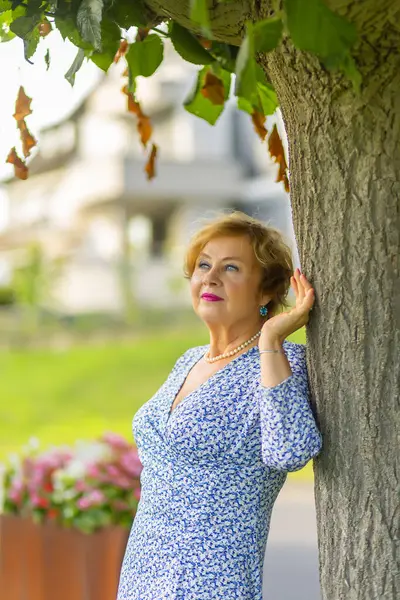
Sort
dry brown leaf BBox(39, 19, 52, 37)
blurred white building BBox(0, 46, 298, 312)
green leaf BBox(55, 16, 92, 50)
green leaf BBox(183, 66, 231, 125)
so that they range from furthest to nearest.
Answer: blurred white building BBox(0, 46, 298, 312) → green leaf BBox(183, 66, 231, 125) → dry brown leaf BBox(39, 19, 52, 37) → green leaf BBox(55, 16, 92, 50)

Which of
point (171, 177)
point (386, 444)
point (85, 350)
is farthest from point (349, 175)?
point (171, 177)

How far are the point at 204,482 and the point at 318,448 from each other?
0.35 m

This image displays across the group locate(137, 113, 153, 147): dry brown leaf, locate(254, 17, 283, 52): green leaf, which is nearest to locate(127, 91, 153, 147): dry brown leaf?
locate(137, 113, 153, 147): dry brown leaf

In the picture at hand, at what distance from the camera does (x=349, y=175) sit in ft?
6.60

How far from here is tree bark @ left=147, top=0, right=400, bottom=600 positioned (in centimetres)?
197

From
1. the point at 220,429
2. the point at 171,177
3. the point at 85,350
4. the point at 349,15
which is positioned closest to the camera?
the point at 349,15

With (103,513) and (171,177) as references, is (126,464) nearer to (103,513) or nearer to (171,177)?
(103,513)

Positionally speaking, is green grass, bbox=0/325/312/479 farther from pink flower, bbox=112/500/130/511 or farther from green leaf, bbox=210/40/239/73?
green leaf, bbox=210/40/239/73

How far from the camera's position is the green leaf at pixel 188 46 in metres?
2.24

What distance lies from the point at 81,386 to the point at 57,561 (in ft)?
40.6

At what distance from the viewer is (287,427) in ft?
6.95

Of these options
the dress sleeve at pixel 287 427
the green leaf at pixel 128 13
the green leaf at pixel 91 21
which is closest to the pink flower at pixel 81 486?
the dress sleeve at pixel 287 427

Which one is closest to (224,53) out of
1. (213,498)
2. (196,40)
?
(196,40)

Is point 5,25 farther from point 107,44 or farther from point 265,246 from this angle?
point 265,246
